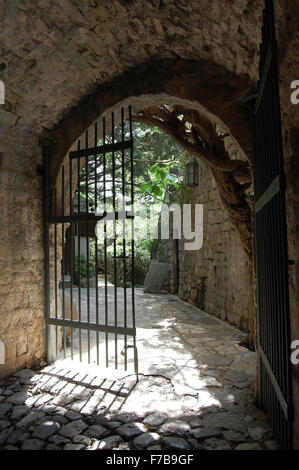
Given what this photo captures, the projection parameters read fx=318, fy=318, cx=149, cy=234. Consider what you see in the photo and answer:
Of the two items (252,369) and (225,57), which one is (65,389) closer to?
(252,369)

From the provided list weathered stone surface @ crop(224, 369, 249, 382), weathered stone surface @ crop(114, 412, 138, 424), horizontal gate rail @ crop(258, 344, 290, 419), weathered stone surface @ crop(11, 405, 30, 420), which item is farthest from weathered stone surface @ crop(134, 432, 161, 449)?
weathered stone surface @ crop(224, 369, 249, 382)

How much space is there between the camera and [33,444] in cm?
206

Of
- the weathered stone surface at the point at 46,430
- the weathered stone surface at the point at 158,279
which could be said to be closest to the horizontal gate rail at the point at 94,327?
the weathered stone surface at the point at 46,430

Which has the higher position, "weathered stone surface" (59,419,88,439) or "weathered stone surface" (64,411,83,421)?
"weathered stone surface" (59,419,88,439)

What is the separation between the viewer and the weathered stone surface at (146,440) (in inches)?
80.3

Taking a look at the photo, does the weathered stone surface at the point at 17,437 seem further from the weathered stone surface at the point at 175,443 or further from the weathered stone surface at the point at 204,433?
the weathered stone surface at the point at 204,433

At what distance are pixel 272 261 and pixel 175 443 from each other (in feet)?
4.35

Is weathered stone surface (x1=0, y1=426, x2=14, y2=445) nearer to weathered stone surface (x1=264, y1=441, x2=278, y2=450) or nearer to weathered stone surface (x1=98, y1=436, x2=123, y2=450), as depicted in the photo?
weathered stone surface (x1=98, y1=436, x2=123, y2=450)

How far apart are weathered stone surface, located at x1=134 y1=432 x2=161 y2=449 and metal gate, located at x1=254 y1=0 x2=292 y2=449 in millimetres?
773

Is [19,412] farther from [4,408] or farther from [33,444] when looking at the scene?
[33,444]

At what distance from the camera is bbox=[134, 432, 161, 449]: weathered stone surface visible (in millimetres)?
2039

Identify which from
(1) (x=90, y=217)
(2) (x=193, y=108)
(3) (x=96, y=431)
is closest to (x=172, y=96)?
(2) (x=193, y=108)

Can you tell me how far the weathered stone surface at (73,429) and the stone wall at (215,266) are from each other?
3278 mm

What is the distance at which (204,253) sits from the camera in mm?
7012
